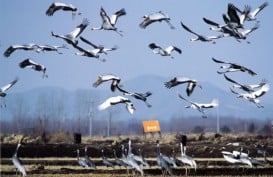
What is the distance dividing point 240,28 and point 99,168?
11311 millimetres

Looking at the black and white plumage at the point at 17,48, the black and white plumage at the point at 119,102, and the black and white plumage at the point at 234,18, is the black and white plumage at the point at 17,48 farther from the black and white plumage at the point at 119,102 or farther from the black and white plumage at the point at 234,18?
the black and white plumage at the point at 234,18

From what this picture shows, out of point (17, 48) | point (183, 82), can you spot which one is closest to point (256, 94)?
point (183, 82)

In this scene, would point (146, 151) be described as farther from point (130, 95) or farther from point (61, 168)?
point (130, 95)

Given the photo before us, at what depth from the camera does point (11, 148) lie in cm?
4209

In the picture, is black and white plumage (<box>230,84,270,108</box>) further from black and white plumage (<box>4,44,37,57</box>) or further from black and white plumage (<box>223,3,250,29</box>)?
black and white plumage (<box>4,44,37,57</box>)

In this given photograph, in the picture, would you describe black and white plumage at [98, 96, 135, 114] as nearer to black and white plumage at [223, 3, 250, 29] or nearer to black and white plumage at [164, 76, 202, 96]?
black and white plumage at [164, 76, 202, 96]

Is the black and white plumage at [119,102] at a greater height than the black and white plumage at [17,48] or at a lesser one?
lesser

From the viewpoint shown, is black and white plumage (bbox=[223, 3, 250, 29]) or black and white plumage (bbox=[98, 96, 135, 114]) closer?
black and white plumage (bbox=[223, 3, 250, 29])

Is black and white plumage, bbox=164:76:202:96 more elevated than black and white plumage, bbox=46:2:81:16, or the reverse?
black and white plumage, bbox=46:2:81:16

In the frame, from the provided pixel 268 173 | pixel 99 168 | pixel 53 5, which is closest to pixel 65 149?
pixel 99 168

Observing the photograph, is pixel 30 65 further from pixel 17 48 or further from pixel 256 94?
pixel 256 94

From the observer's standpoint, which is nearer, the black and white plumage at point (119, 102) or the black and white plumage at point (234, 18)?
the black and white plumage at point (234, 18)

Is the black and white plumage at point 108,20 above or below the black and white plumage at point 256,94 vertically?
above

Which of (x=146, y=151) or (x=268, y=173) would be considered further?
(x=146, y=151)
